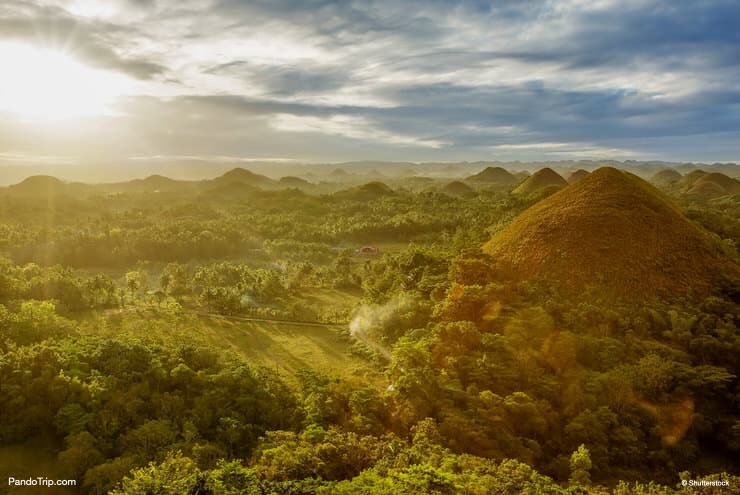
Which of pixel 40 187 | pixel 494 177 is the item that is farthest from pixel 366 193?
pixel 494 177

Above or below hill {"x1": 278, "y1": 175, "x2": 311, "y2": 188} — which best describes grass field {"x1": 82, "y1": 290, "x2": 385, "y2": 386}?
below

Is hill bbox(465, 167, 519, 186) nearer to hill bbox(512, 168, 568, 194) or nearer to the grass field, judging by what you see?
hill bbox(512, 168, 568, 194)

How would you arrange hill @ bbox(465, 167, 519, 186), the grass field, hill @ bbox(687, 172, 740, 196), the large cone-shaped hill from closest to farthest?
the grass field
the large cone-shaped hill
hill @ bbox(687, 172, 740, 196)
hill @ bbox(465, 167, 519, 186)

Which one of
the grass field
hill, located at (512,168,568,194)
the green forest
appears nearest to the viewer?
the green forest

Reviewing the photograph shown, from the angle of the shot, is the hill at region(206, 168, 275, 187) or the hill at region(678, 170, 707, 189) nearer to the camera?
the hill at region(678, 170, 707, 189)

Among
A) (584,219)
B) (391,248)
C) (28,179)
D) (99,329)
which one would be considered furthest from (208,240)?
(28,179)

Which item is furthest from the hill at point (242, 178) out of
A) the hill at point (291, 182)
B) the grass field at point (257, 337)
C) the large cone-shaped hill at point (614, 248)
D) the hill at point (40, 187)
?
the large cone-shaped hill at point (614, 248)

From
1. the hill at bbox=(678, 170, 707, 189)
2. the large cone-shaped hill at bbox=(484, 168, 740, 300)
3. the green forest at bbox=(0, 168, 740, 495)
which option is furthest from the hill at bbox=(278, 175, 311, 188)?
the large cone-shaped hill at bbox=(484, 168, 740, 300)

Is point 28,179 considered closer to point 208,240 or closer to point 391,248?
point 208,240
